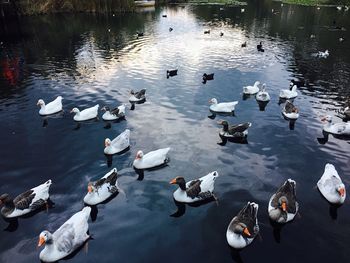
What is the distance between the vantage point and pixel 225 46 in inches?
2014

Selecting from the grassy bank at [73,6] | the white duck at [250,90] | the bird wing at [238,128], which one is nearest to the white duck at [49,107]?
the bird wing at [238,128]

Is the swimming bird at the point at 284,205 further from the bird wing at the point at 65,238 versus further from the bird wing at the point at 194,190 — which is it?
the bird wing at the point at 65,238

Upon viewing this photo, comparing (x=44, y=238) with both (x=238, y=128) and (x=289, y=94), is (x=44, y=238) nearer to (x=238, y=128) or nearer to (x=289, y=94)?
(x=238, y=128)

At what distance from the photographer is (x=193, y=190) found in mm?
16375

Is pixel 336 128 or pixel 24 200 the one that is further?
pixel 336 128

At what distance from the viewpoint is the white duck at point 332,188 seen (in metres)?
16.1

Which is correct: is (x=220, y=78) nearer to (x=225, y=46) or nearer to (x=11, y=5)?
(x=225, y=46)

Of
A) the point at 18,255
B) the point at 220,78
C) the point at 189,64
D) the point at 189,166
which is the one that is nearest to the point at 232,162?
the point at 189,166

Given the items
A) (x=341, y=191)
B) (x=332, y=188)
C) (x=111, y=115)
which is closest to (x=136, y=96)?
(x=111, y=115)

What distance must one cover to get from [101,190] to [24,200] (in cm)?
367

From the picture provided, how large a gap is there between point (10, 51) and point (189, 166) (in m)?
39.2

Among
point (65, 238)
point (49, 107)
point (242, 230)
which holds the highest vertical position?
point (49, 107)

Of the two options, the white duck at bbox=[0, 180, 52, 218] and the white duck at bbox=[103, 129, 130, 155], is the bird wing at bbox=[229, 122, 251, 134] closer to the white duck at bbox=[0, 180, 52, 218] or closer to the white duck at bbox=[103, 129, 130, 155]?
the white duck at bbox=[103, 129, 130, 155]

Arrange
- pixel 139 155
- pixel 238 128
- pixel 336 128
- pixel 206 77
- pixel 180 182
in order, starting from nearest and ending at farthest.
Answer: pixel 180 182, pixel 139 155, pixel 238 128, pixel 336 128, pixel 206 77
